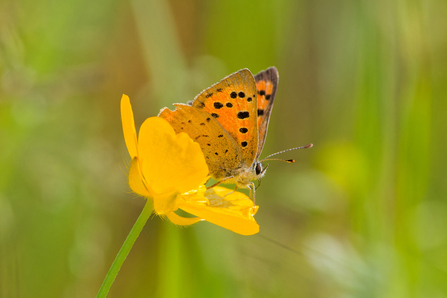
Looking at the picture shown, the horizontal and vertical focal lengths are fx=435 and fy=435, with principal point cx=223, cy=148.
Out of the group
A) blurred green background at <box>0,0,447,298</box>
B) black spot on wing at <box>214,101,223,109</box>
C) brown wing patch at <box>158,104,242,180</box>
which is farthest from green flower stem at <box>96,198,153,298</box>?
blurred green background at <box>0,0,447,298</box>

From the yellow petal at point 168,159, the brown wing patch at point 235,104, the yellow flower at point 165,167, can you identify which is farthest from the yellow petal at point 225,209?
the brown wing patch at point 235,104

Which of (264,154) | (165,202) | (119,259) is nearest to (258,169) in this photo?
(165,202)

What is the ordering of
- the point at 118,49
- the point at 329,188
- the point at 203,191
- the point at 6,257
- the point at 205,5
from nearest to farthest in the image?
the point at 203,191 → the point at 6,257 → the point at 329,188 → the point at 205,5 → the point at 118,49

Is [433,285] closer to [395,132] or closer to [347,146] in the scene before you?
[395,132]

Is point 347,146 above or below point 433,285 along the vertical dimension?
above

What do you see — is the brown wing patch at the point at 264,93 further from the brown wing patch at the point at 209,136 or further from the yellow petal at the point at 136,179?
the yellow petal at the point at 136,179

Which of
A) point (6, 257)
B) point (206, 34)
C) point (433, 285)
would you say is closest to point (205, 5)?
point (206, 34)

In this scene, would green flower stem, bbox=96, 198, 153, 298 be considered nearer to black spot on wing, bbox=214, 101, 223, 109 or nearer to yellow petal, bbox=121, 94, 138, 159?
yellow petal, bbox=121, 94, 138, 159
